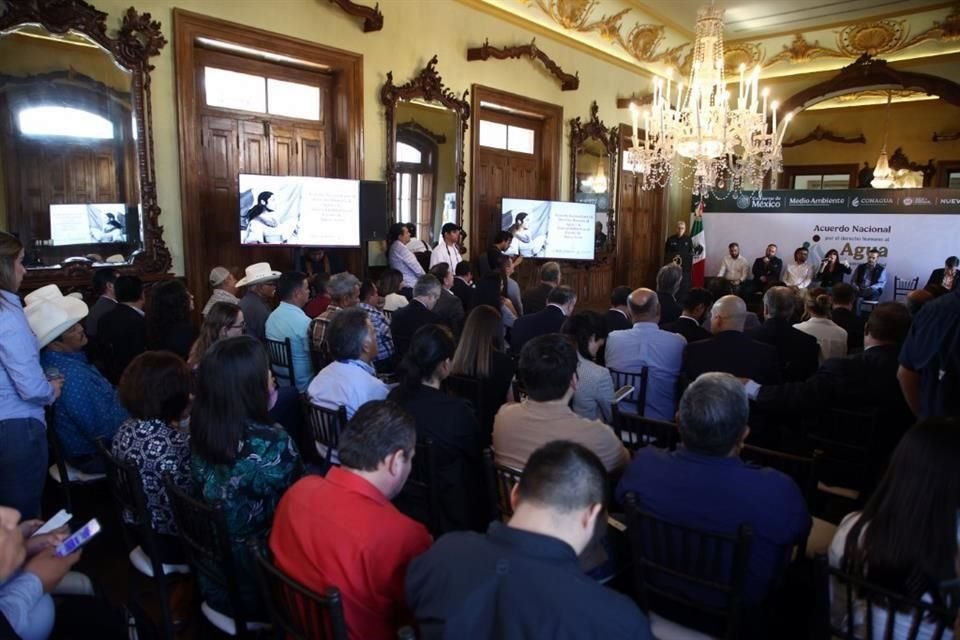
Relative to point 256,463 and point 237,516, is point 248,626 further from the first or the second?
point 256,463

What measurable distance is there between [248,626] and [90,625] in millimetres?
399

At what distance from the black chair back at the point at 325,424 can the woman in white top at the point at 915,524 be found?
5.51 feet

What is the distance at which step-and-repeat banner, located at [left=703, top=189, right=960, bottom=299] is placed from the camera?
336 inches

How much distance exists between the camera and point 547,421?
6.79ft

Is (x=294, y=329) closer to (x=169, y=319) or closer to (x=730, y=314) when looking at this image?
(x=169, y=319)

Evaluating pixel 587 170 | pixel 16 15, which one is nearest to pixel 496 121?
pixel 587 170

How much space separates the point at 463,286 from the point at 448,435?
3929 mm

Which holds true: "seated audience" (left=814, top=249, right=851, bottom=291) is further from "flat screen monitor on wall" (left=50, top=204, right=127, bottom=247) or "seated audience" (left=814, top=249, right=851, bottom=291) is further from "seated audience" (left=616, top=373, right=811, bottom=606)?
"flat screen monitor on wall" (left=50, top=204, right=127, bottom=247)

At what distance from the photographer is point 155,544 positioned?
1.94 m

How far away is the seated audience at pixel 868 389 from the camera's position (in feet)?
9.32

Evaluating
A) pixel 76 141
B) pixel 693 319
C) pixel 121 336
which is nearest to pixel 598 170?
pixel 693 319

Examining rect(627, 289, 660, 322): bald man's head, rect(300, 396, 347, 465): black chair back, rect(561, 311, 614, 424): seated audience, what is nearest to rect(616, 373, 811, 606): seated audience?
rect(561, 311, 614, 424): seated audience

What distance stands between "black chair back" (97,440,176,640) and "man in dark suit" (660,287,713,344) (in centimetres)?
305

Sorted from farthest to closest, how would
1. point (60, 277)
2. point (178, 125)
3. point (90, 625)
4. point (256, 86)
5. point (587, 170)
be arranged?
point (587, 170) < point (256, 86) < point (178, 125) < point (60, 277) < point (90, 625)
